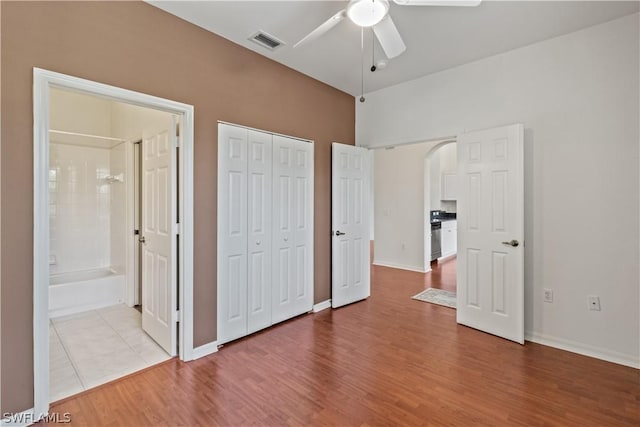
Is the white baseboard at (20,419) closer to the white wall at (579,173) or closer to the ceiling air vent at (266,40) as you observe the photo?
the ceiling air vent at (266,40)

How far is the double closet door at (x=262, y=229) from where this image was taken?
9.25 feet

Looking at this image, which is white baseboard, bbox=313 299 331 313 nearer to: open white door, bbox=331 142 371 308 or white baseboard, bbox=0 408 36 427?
open white door, bbox=331 142 371 308

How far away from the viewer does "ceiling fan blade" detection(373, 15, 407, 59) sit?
1898 mm

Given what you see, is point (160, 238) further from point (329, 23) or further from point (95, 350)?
point (329, 23)

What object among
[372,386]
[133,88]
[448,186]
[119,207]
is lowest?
[372,386]

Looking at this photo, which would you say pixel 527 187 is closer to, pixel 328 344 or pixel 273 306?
pixel 328 344

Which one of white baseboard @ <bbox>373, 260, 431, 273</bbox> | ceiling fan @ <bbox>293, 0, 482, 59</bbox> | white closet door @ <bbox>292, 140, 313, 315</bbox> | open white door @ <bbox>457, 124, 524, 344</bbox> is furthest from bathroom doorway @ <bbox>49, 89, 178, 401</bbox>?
white baseboard @ <bbox>373, 260, 431, 273</bbox>

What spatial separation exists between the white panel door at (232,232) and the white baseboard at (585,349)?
115 inches

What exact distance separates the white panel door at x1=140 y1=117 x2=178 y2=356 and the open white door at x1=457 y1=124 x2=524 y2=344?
2.97 m

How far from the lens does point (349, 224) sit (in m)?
3.99

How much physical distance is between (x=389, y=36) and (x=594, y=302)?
2.91m

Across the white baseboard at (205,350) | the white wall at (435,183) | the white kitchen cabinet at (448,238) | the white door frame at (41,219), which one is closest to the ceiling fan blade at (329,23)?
the white door frame at (41,219)

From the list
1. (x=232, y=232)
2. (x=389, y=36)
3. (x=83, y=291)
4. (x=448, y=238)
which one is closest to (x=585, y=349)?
(x=389, y=36)

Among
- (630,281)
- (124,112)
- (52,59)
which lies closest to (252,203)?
(52,59)
